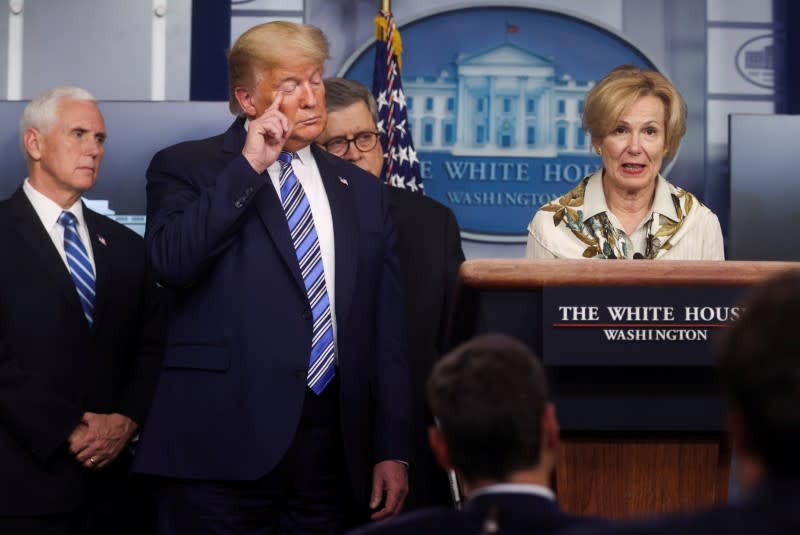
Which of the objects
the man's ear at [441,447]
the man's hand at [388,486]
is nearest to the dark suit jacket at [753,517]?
the man's ear at [441,447]

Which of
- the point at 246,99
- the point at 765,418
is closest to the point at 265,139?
the point at 246,99

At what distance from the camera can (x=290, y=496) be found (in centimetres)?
254

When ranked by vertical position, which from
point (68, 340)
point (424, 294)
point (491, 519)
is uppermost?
point (424, 294)

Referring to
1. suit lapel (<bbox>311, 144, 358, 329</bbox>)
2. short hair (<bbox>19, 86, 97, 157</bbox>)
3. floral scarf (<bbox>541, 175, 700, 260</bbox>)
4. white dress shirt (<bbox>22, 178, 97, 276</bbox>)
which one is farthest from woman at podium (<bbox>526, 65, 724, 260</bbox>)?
short hair (<bbox>19, 86, 97, 157</bbox>)

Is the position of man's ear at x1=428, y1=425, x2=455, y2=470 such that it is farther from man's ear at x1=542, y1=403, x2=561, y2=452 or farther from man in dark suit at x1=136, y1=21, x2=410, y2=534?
man in dark suit at x1=136, y1=21, x2=410, y2=534

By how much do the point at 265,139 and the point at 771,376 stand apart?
5.55 ft

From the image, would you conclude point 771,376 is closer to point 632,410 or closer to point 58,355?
point 632,410

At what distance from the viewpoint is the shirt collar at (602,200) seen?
286 cm

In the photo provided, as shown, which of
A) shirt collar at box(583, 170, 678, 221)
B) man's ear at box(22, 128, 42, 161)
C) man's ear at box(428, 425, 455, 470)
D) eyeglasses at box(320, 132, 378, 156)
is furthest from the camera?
eyeglasses at box(320, 132, 378, 156)

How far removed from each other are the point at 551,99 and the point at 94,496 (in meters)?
3.00

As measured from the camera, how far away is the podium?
1.94m

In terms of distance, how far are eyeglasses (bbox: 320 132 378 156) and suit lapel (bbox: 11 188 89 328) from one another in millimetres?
877

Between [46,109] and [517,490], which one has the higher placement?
[46,109]

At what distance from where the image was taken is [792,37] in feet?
17.8
